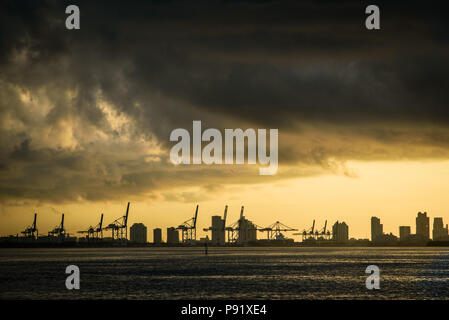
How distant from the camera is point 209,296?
73.1 metres

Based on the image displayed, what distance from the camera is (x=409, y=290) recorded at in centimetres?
8144
